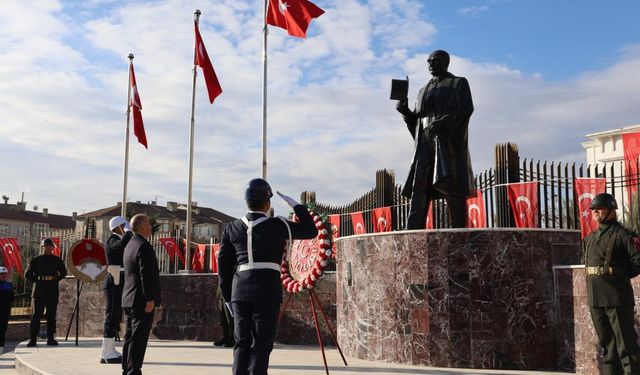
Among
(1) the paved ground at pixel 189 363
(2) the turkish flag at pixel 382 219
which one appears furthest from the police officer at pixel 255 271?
(2) the turkish flag at pixel 382 219

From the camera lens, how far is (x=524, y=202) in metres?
12.2

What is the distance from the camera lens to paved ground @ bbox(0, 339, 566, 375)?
24.7 ft

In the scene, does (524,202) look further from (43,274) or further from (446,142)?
(43,274)

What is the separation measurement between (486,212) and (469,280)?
18.0 feet

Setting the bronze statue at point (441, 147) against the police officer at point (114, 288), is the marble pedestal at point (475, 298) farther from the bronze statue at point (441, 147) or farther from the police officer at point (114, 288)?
the police officer at point (114, 288)

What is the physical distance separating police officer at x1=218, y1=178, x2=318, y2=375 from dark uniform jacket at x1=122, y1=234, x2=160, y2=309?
4.33 ft

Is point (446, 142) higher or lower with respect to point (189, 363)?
higher

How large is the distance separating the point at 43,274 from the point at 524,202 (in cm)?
924

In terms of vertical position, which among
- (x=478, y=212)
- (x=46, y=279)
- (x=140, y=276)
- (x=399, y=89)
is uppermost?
(x=399, y=89)

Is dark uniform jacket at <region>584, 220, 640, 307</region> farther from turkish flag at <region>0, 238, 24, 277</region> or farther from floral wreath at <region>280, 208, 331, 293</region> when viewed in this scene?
turkish flag at <region>0, 238, 24, 277</region>

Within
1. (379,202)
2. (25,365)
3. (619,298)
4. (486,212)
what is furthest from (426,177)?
(379,202)

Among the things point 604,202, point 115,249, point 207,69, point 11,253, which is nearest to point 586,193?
point 604,202

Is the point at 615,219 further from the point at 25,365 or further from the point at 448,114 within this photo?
the point at 25,365

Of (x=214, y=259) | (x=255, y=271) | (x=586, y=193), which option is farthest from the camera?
(x=214, y=259)
